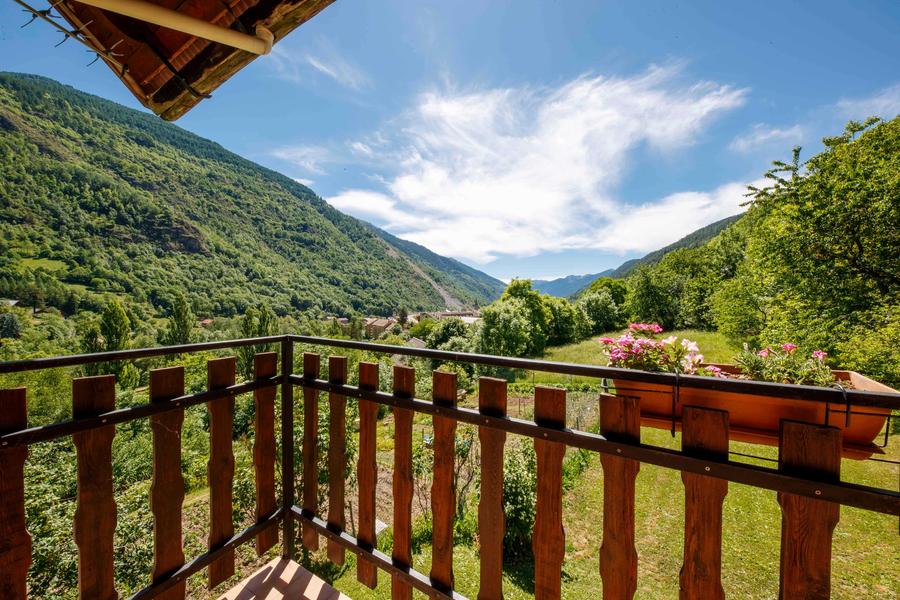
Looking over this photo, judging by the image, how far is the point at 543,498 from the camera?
1.25 metres

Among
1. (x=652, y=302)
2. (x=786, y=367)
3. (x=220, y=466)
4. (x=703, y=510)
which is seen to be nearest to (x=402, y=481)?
(x=220, y=466)

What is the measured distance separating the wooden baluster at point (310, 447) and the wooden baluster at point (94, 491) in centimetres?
79

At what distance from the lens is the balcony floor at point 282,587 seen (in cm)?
180

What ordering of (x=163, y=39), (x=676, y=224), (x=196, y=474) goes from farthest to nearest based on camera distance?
1. (x=676, y=224)
2. (x=196, y=474)
3. (x=163, y=39)

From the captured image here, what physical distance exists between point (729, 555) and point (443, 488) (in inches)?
297

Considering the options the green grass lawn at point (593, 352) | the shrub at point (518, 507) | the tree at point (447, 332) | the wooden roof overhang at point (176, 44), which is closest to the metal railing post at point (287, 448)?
the wooden roof overhang at point (176, 44)

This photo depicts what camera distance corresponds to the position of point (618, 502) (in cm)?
112

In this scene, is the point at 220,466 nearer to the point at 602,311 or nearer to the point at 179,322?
the point at 179,322

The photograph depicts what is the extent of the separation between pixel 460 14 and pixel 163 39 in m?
4.24

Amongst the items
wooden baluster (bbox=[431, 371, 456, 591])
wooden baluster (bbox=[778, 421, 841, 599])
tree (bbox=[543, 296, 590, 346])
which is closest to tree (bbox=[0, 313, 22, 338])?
tree (bbox=[543, 296, 590, 346])

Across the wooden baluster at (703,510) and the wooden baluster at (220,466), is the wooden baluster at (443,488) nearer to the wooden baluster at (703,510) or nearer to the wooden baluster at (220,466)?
the wooden baluster at (703,510)

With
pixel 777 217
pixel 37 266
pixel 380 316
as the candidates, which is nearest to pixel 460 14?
pixel 777 217

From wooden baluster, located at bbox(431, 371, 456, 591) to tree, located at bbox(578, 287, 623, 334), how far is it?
3717 centimetres

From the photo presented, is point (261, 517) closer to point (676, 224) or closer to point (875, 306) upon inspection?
point (875, 306)
